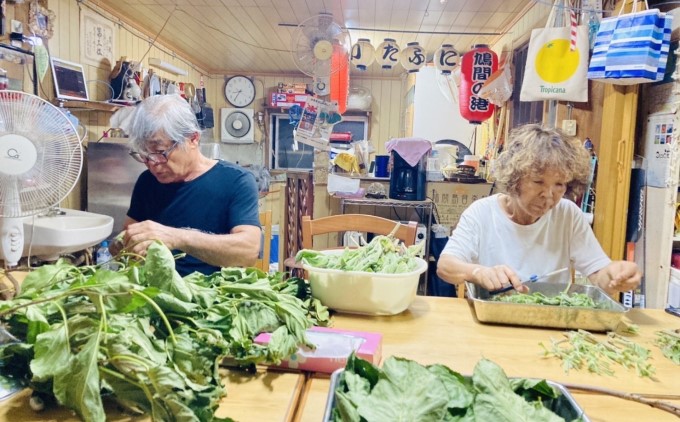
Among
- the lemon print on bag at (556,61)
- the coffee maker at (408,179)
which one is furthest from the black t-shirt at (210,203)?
the coffee maker at (408,179)

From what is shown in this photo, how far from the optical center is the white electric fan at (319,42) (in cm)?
396

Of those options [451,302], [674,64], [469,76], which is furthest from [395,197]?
[451,302]

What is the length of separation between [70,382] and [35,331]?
15cm

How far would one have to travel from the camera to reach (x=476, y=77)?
13.1 feet

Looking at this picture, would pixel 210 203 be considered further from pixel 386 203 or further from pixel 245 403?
pixel 386 203

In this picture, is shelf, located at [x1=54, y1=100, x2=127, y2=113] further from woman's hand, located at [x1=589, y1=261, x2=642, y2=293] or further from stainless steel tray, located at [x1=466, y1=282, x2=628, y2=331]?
woman's hand, located at [x1=589, y1=261, x2=642, y2=293]

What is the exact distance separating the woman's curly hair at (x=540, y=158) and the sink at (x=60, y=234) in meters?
1.90

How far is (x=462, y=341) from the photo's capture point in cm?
114

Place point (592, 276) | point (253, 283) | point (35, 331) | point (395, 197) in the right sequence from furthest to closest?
point (395, 197)
point (592, 276)
point (253, 283)
point (35, 331)

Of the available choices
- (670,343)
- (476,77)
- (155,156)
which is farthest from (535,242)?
(476,77)

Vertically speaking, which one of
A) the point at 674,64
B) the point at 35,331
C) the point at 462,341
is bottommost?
the point at 462,341

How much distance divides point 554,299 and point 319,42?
3.23 metres

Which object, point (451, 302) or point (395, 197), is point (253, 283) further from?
point (395, 197)

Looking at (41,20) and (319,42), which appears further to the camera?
(319,42)
